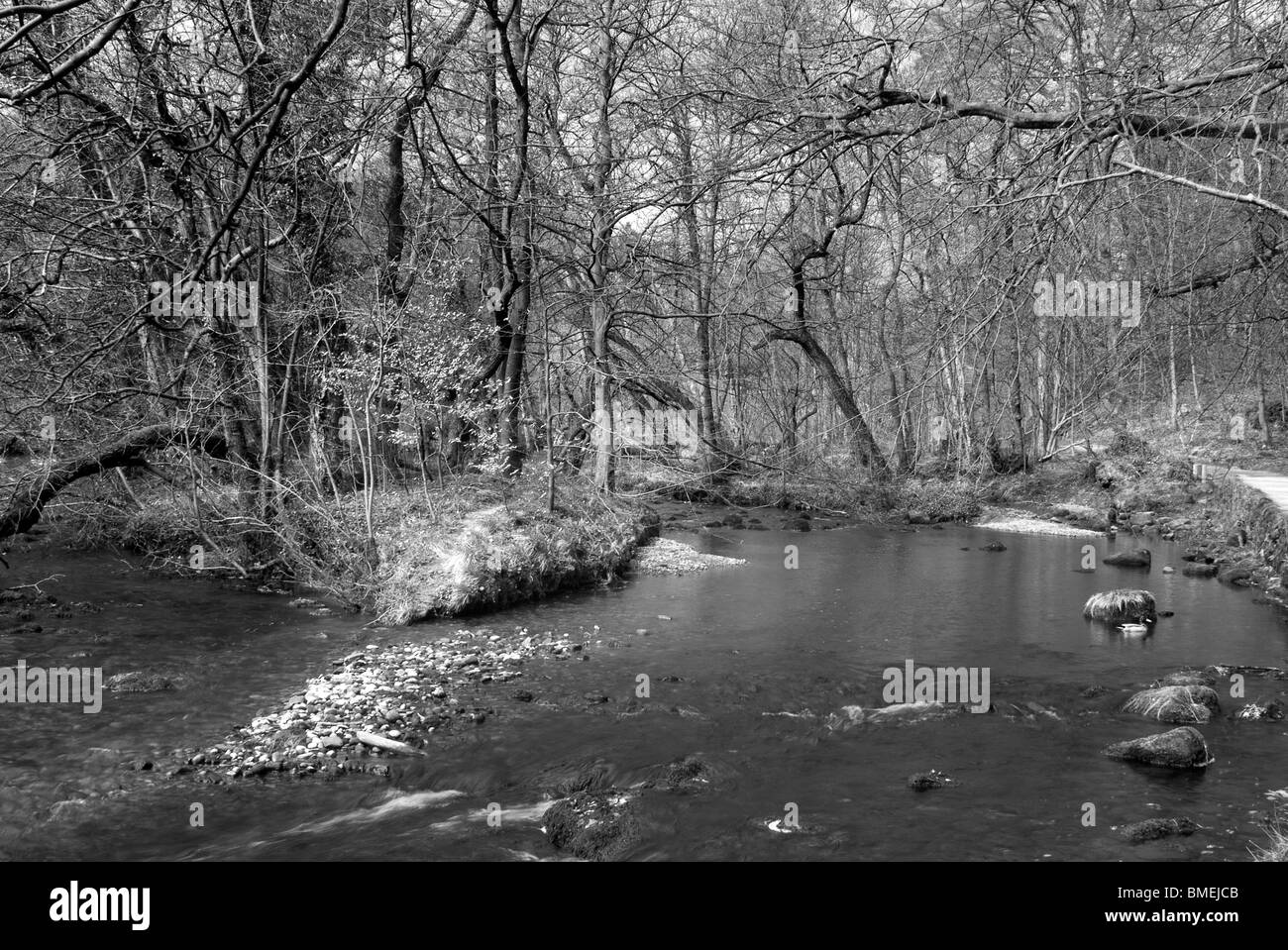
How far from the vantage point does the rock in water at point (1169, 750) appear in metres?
6.82

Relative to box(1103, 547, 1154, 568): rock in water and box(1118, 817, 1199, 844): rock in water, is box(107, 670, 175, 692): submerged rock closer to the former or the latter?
box(1118, 817, 1199, 844): rock in water

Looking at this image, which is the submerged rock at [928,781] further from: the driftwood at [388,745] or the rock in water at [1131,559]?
the rock in water at [1131,559]

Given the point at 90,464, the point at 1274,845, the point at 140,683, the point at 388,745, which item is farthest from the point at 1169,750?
the point at 90,464

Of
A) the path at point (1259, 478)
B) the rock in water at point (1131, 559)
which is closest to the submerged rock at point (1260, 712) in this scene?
the path at point (1259, 478)

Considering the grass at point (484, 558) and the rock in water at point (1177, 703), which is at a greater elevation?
the grass at point (484, 558)

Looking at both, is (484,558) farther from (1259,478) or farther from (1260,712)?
(1259,478)

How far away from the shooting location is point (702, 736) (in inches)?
299

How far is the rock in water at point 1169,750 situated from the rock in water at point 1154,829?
40.2 inches

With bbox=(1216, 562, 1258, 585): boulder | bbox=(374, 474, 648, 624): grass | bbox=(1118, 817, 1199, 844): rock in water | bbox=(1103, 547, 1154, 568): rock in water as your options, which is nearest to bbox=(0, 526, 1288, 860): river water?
bbox=(1118, 817, 1199, 844): rock in water

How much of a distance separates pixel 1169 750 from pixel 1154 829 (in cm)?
130

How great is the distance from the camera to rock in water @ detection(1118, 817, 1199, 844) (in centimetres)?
574

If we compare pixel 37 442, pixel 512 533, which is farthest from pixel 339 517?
pixel 37 442

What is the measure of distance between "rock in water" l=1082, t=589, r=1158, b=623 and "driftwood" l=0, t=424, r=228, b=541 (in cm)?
1136
